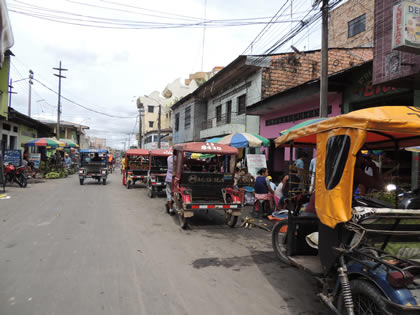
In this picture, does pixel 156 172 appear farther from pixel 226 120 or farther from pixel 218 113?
pixel 218 113

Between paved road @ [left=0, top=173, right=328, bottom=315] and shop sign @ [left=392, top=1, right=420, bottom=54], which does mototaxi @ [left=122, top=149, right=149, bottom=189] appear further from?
shop sign @ [left=392, top=1, right=420, bottom=54]

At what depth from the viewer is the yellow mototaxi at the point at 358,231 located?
2451mm

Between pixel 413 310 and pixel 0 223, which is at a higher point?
pixel 413 310

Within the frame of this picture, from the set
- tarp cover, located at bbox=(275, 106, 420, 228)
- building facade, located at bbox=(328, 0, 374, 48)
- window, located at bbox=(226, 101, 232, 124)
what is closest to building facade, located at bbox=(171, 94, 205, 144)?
window, located at bbox=(226, 101, 232, 124)

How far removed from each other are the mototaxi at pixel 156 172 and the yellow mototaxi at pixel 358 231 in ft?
34.7

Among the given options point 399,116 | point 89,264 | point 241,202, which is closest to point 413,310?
point 399,116

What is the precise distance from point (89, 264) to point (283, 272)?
3.13 metres

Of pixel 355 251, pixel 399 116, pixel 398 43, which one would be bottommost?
pixel 355 251

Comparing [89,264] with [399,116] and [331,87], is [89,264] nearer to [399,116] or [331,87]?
[399,116]

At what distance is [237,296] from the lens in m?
3.73

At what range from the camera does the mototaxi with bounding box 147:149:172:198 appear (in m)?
13.5

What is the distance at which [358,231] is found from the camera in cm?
282

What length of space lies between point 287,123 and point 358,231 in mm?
11642

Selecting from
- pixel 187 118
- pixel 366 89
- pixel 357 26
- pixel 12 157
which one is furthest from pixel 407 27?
pixel 187 118
